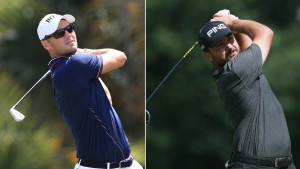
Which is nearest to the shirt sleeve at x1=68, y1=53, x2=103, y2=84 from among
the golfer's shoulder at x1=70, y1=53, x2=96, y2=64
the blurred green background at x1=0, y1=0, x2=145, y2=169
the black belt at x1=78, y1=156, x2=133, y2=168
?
the golfer's shoulder at x1=70, y1=53, x2=96, y2=64

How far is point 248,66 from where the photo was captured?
2871 mm

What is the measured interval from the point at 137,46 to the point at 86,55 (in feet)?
17.5

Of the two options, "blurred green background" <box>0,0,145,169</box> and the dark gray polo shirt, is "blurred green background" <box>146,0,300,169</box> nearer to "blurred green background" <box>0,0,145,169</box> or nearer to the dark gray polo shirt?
"blurred green background" <box>0,0,145,169</box>

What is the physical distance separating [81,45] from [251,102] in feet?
19.1

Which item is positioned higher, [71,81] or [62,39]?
[62,39]

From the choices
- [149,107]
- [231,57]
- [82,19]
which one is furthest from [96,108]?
[149,107]

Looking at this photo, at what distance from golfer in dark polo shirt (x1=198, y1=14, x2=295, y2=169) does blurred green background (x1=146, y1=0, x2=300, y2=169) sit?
5.42 metres

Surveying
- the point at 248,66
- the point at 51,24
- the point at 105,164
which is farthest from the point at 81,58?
the point at 248,66

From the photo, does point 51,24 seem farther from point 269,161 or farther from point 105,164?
point 269,161

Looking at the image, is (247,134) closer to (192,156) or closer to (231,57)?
(231,57)

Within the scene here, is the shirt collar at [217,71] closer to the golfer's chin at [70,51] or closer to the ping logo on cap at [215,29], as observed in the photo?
the ping logo on cap at [215,29]

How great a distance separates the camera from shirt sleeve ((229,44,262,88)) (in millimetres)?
2867

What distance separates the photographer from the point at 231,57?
3027 millimetres

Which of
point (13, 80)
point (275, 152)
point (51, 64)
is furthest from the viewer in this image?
point (13, 80)
